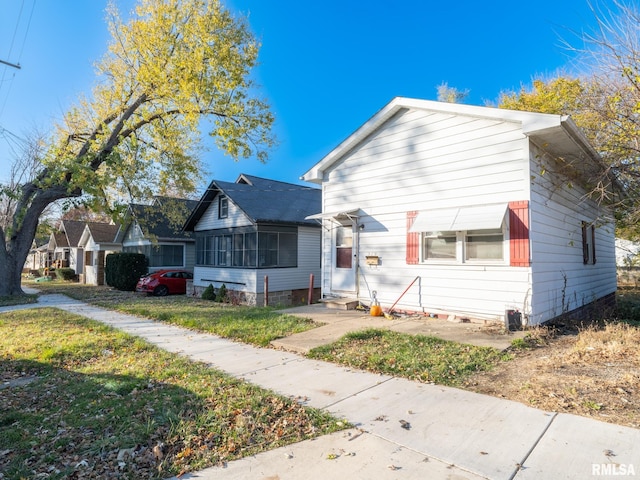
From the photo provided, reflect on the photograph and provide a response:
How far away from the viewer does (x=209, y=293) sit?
15422 mm

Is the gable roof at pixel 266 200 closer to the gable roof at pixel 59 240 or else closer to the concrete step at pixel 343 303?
the concrete step at pixel 343 303

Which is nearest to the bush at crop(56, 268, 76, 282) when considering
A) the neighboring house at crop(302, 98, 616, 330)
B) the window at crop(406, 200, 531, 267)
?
the neighboring house at crop(302, 98, 616, 330)

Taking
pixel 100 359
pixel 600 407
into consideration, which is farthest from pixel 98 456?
pixel 600 407

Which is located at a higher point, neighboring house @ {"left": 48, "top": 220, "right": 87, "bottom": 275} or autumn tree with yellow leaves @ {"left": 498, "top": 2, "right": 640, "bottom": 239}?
autumn tree with yellow leaves @ {"left": 498, "top": 2, "right": 640, "bottom": 239}

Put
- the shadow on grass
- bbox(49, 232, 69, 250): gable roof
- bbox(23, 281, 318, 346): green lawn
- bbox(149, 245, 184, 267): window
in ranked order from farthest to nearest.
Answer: bbox(49, 232, 69, 250): gable roof < bbox(149, 245, 184, 267): window < bbox(23, 281, 318, 346): green lawn < the shadow on grass

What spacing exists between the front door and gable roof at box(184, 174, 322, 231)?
399cm

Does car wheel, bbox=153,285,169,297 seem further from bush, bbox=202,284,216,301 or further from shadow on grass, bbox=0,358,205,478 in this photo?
shadow on grass, bbox=0,358,205,478

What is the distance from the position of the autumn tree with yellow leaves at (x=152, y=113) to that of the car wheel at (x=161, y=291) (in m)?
4.51

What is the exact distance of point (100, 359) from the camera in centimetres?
630

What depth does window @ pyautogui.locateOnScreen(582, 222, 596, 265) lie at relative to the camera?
35.5 ft

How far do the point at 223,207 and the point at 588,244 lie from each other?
13.9m

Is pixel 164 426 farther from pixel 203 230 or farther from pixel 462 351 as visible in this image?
pixel 203 230

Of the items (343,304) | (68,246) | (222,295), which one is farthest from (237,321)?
(68,246)

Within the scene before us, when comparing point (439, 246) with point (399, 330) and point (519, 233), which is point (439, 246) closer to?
point (519, 233)
